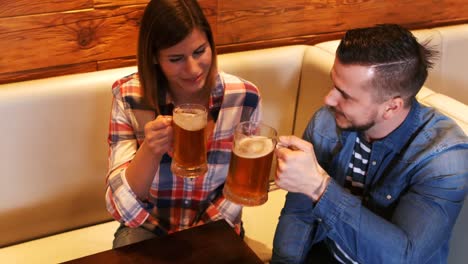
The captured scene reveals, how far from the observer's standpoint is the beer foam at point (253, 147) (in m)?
1.06

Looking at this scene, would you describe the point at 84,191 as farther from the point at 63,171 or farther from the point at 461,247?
the point at 461,247

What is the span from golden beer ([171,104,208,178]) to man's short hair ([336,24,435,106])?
413 mm

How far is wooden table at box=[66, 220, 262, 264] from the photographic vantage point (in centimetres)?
114

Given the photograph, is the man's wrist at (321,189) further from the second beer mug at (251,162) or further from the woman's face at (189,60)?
the woman's face at (189,60)

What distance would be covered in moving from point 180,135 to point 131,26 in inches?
32.8

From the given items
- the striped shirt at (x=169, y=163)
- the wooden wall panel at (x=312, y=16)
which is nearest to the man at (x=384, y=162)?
the striped shirt at (x=169, y=163)

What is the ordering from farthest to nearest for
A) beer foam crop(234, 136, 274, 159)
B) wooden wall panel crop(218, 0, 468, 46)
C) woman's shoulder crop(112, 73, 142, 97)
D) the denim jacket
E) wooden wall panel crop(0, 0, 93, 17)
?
wooden wall panel crop(218, 0, 468, 46) → wooden wall panel crop(0, 0, 93, 17) → woman's shoulder crop(112, 73, 142, 97) → the denim jacket → beer foam crop(234, 136, 274, 159)

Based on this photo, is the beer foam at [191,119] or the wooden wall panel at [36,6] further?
the wooden wall panel at [36,6]

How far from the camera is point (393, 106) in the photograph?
1.25m

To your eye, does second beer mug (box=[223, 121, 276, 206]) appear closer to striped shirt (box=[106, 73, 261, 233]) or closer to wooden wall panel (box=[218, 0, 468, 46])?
striped shirt (box=[106, 73, 261, 233])

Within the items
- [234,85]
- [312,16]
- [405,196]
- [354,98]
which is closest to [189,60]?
[234,85]

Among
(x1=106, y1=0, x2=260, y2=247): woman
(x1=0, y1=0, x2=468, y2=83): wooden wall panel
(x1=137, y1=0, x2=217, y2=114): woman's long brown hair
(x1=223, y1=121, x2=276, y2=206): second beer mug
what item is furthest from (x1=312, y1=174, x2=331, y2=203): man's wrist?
(x1=0, y1=0, x2=468, y2=83): wooden wall panel

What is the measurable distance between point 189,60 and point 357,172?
57cm

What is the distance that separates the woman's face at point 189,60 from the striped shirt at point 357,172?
48cm
